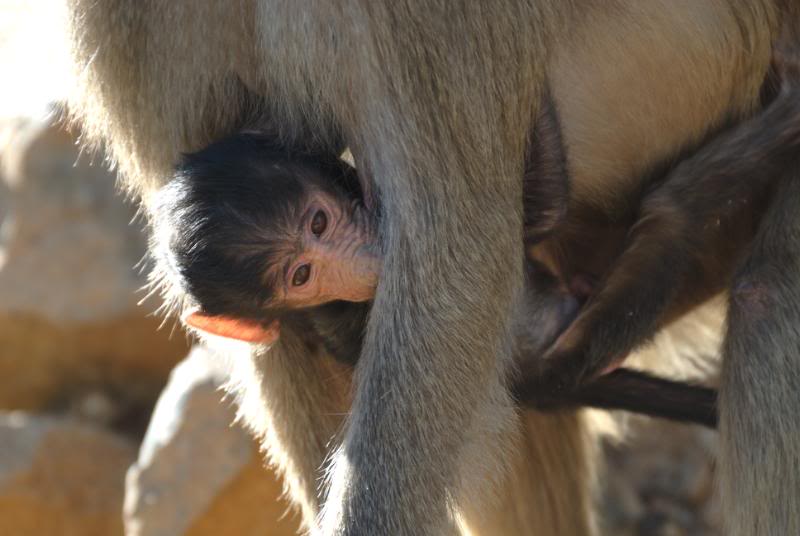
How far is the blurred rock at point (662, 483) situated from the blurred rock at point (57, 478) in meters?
1.49

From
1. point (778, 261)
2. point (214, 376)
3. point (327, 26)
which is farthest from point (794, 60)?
point (214, 376)

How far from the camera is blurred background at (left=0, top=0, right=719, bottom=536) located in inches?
170

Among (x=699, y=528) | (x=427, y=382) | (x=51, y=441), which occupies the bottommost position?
(x=699, y=528)

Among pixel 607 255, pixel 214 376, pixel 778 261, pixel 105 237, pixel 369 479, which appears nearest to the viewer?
pixel 369 479

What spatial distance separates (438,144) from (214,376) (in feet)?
5.08

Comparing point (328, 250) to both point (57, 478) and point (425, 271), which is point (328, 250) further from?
point (57, 478)

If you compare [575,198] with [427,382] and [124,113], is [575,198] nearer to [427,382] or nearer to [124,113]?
[427,382]

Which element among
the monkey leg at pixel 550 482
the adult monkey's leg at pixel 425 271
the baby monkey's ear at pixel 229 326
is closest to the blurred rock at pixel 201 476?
the monkey leg at pixel 550 482

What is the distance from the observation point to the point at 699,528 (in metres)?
4.81

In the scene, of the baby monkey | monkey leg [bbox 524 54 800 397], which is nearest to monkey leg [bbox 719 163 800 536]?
monkey leg [bbox 524 54 800 397]

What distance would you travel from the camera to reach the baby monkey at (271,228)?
115 inches

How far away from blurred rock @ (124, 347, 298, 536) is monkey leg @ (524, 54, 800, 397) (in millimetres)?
1165

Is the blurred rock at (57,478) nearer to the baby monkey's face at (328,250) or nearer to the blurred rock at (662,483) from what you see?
the blurred rock at (662,483)

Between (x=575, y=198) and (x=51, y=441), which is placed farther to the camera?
(x=51, y=441)
